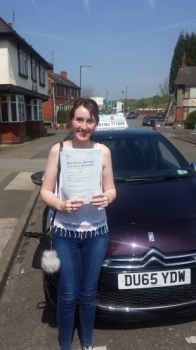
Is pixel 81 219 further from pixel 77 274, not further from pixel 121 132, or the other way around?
pixel 121 132

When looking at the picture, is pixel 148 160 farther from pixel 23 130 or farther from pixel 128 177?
pixel 23 130

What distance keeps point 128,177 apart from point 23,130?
18.0m

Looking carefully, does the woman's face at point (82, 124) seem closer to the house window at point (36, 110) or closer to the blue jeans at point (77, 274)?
the blue jeans at point (77, 274)

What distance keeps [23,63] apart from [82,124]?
2102cm

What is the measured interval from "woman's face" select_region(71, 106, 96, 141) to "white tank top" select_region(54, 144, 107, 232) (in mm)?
301

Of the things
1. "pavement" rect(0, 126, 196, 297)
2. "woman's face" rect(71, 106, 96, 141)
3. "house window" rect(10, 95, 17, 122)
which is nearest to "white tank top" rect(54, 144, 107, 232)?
"woman's face" rect(71, 106, 96, 141)

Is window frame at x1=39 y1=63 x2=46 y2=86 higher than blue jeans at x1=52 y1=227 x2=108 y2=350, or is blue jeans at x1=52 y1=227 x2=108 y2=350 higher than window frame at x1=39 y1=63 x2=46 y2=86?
window frame at x1=39 y1=63 x2=46 y2=86

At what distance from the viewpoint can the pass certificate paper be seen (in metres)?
2.04

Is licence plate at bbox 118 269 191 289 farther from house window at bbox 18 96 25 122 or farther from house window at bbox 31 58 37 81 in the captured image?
house window at bbox 31 58 37 81

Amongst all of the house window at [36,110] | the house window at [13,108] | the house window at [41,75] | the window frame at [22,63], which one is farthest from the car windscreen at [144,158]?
the house window at [41,75]

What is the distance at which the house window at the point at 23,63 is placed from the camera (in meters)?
20.6

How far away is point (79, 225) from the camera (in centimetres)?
216

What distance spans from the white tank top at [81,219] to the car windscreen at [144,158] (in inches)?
64.6

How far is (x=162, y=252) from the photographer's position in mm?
2568
